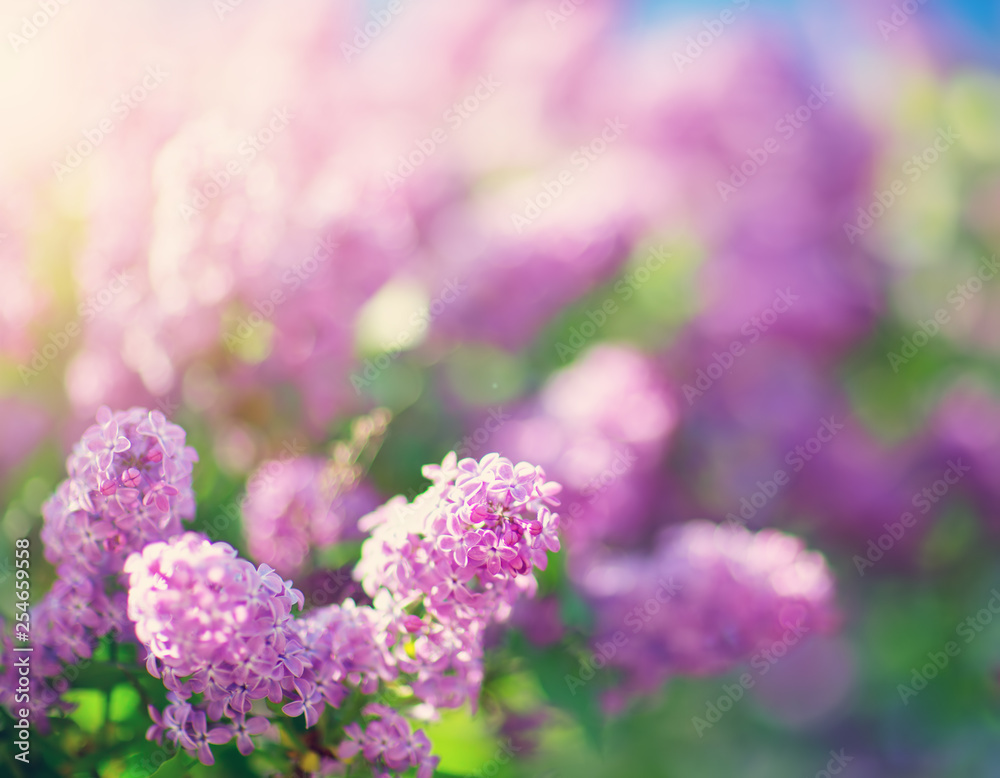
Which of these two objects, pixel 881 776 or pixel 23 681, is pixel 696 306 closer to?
pixel 881 776

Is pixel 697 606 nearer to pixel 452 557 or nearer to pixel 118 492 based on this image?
pixel 452 557

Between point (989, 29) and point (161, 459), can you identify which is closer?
point (161, 459)

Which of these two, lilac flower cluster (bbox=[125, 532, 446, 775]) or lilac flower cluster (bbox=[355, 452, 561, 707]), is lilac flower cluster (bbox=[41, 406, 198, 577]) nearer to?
lilac flower cluster (bbox=[125, 532, 446, 775])

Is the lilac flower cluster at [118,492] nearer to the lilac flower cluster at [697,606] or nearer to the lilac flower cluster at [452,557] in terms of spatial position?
the lilac flower cluster at [452,557]

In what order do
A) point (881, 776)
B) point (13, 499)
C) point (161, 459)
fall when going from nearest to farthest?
point (161, 459), point (13, 499), point (881, 776)

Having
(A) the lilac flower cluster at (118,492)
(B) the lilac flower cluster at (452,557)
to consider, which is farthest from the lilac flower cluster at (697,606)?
(A) the lilac flower cluster at (118,492)

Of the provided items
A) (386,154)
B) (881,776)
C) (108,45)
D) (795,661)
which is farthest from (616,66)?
(881,776)

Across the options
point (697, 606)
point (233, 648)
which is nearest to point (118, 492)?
point (233, 648)

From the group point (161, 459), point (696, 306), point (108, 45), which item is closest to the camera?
point (161, 459)
